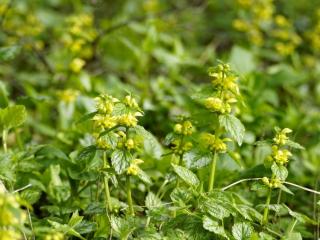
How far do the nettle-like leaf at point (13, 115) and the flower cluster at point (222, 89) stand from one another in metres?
0.62

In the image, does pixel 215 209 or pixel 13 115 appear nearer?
pixel 215 209

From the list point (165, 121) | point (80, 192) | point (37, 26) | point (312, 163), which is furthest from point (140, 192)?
point (37, 26)

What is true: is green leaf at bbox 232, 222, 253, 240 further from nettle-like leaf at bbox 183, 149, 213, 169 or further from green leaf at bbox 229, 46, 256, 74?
green leaf at bbox 229, 46, 256, 74

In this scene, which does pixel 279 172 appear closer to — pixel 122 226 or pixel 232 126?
pixel 232 126

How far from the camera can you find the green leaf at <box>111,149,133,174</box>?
160 centimetres

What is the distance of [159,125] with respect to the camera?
2.80 meters

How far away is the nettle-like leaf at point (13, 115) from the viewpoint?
6.33 ft

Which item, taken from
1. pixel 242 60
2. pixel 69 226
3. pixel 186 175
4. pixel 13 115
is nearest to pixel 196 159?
pixel 186 175

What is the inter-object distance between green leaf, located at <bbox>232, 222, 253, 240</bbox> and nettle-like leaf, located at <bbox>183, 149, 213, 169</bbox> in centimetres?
20

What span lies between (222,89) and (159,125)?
3.65ft

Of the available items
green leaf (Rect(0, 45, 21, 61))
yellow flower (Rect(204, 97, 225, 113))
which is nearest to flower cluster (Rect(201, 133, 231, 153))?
yellow flower (Rect(204, 97, 225, 113))

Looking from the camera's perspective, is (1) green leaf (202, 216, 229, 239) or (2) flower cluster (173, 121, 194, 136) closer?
(1) green leaf (202, 216, 229, 239)

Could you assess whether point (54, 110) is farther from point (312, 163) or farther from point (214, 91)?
point (214, 91)

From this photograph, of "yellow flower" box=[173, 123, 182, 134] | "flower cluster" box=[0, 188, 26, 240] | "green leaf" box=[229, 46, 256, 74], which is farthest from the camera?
"green leaf" box=[229, 46, 256, 74]
